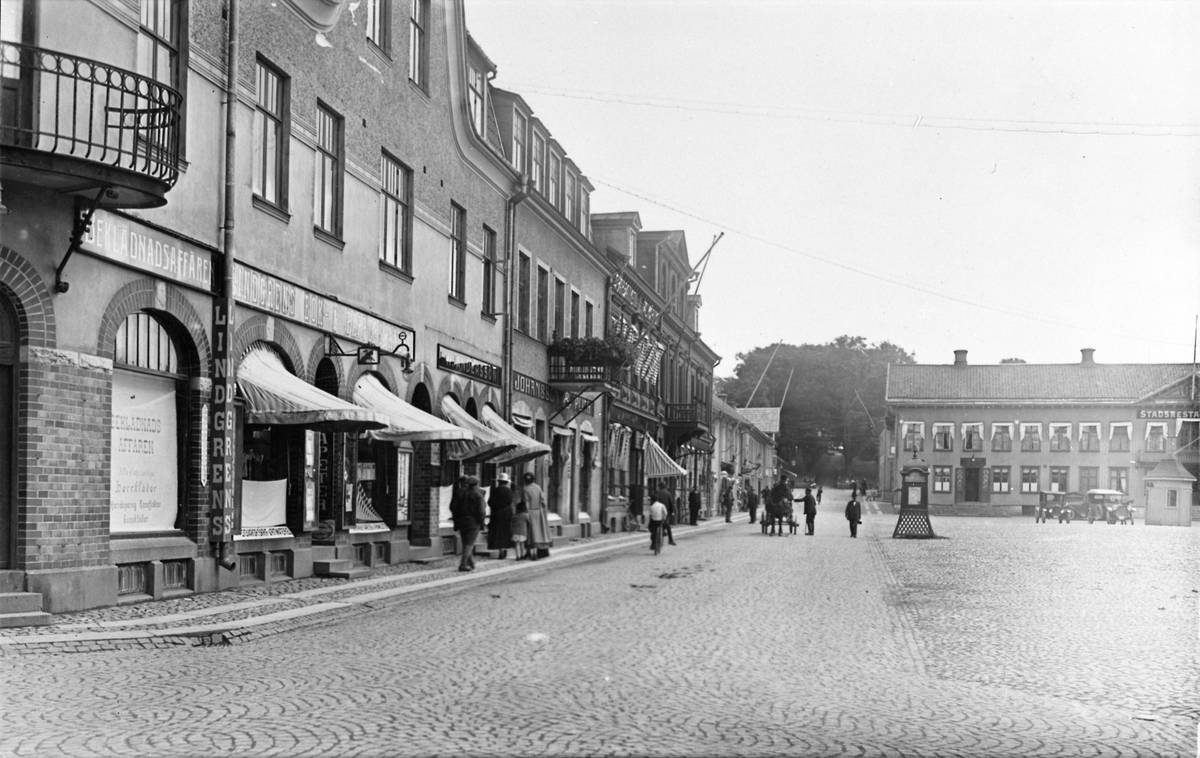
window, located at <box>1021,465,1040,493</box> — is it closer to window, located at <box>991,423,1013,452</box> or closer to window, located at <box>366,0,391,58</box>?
window, located at <box>991,423,1013,452</box>

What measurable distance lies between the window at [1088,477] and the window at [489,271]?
70.7m

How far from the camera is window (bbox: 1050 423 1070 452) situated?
89.9 meters

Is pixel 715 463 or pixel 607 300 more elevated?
pixel 607 300

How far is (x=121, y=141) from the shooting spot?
490 inches

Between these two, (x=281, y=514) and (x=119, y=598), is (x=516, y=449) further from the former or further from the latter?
(x=119, y=598)

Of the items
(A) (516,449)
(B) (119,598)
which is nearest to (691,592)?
(B) (119,598)

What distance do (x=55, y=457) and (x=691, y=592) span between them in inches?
320

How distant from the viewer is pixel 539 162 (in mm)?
32531

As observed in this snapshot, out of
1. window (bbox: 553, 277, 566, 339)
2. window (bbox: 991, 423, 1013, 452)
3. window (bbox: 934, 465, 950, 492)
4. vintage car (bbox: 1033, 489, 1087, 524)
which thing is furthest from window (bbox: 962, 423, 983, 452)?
window (bbox: 553, 277, 566, 339)

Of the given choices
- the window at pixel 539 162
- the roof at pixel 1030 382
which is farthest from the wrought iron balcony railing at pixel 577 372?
the roof at pixel 1030 382

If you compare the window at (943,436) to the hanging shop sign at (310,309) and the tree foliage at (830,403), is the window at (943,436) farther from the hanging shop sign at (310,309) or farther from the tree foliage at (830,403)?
the hanging shop sign at (310,309)

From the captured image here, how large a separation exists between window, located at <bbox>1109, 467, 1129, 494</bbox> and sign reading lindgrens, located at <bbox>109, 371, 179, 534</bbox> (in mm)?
83652

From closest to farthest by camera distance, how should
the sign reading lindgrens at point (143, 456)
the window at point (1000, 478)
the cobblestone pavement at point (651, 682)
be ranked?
the cobblestone pavement at point (651, 682)
the sign reading lindgrens at point (143, 456)
the window at point (1000, 478)

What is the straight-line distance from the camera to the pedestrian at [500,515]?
23.0 meters
